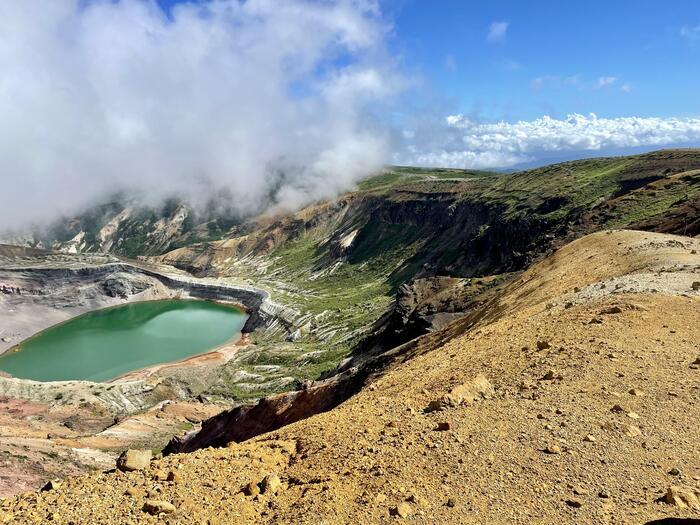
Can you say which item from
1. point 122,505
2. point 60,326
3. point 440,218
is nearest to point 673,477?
point 122,505

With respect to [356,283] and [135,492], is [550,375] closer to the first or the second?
[135,492]

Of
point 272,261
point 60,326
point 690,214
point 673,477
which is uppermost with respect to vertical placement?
point 690,214

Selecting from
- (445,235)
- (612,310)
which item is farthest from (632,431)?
(445,235)

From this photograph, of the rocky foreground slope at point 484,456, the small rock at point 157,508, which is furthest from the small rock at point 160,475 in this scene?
the small rock at point 157,508

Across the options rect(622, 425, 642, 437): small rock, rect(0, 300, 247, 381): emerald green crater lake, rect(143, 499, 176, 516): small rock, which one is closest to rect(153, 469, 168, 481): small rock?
rect(143, 499, 176, 516): small rock

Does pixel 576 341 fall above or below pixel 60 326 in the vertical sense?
above

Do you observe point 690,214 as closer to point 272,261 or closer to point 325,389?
point 325,389
